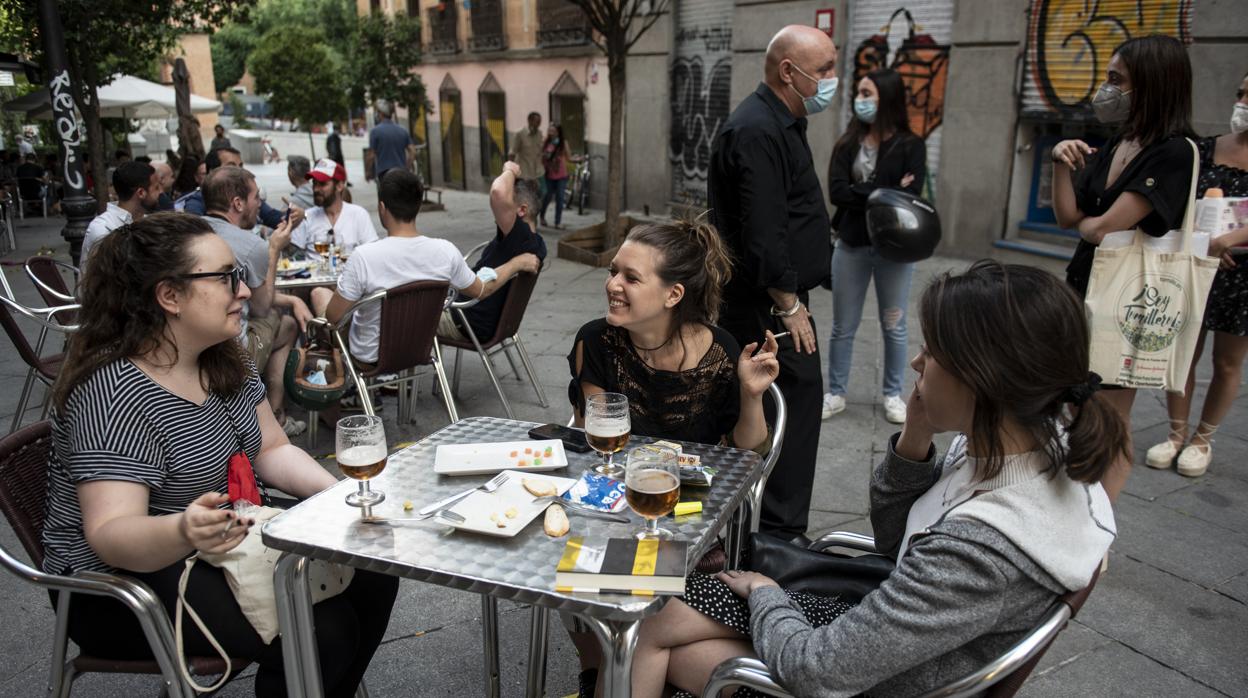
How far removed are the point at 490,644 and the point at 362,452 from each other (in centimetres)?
81

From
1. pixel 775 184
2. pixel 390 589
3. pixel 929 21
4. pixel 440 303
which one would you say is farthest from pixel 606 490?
pixel 929 21

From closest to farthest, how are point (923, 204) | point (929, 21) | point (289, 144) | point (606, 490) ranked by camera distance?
1. point (606, 490)
2. point (923, 204)
3. point (929, 21)
4. point (289, 144)

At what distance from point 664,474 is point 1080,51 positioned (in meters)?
7.62

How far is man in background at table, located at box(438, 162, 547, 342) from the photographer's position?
4.54 m

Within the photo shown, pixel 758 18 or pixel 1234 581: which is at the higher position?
pixel 758 18

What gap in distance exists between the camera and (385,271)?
13.9 feet

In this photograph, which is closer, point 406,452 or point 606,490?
point 606,490

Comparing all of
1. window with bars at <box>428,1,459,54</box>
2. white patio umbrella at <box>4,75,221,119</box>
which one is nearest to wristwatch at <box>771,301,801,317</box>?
white patio umbrella at <box>4,75,221,119</box>

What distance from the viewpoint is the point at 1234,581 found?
3.03m

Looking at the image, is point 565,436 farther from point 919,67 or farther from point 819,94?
point 919,67

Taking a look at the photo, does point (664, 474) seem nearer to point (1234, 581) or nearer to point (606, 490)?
point (606, 490)

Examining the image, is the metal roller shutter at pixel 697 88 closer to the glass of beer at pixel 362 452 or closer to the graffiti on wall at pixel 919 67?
the graffiti on wall at pixel 919 67

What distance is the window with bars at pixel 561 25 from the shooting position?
48.6 ft

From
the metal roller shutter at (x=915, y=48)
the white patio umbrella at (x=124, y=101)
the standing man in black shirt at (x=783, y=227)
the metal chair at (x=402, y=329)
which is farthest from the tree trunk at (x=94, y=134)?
the standing man in black shirt at (x=783, y=227)
